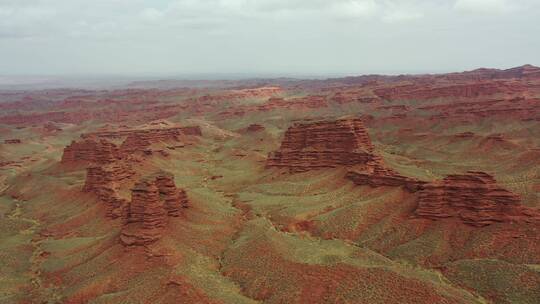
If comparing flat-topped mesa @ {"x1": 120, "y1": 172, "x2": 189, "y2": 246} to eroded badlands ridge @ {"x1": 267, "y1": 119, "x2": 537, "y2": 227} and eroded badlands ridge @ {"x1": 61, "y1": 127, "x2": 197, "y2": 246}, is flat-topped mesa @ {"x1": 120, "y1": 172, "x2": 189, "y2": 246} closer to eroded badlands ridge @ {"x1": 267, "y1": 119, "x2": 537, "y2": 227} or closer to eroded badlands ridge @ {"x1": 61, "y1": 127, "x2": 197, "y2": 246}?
eroded badlands ridge @ {"x1": 61, "y1": 127, "x2": 197, "y2": 246}

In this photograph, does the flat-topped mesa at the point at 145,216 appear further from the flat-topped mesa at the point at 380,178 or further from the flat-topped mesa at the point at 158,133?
the flat-topped mesa at the point at 158,133

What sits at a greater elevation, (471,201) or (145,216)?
(471,201)

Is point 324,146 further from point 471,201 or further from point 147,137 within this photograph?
point 147,137

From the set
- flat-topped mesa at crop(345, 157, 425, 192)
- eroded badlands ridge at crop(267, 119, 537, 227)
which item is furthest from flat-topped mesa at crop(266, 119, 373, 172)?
flat-topped mesa at crop(345, 157, 425, 192)

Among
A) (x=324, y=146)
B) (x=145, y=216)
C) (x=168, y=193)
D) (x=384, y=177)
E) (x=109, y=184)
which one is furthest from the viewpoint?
(x=324, y=146)

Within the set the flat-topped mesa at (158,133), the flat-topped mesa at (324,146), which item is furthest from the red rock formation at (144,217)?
the flat-topped mesa at (158,133)

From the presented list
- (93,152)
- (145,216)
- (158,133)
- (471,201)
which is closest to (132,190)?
(145,216)

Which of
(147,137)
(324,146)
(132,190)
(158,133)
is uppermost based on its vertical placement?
(132,190)
